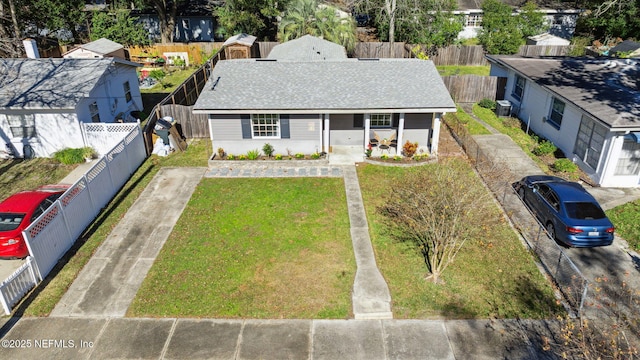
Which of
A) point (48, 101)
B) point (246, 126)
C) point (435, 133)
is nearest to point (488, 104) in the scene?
point (435, 133)

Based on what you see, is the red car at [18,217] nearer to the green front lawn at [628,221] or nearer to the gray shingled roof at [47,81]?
the gray shingled roof at [47,81]

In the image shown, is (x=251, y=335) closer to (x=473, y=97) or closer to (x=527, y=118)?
(x=527, y=118)

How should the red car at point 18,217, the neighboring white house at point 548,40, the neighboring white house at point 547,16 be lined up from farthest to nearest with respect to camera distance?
the neighboring white house at point 547,16 → the neighboring white house at point 548,40 → the red car at point 18,217

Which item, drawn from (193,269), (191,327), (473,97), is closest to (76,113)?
(193,269)

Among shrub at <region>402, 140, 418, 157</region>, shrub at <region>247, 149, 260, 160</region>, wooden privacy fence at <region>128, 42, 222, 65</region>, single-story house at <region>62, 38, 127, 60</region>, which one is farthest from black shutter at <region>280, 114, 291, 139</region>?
wooden privacy fence at <region>128, 42, 222, 65</region>

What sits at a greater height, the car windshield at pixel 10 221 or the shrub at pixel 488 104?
the car windshield at pixel 10 221

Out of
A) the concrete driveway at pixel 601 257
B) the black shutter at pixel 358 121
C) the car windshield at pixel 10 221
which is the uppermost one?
the black shutter at pixel 358 121

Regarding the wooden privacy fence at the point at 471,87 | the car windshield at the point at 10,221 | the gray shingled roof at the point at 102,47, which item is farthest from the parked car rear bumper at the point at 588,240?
the gray shingled roof at the point at 102,47
